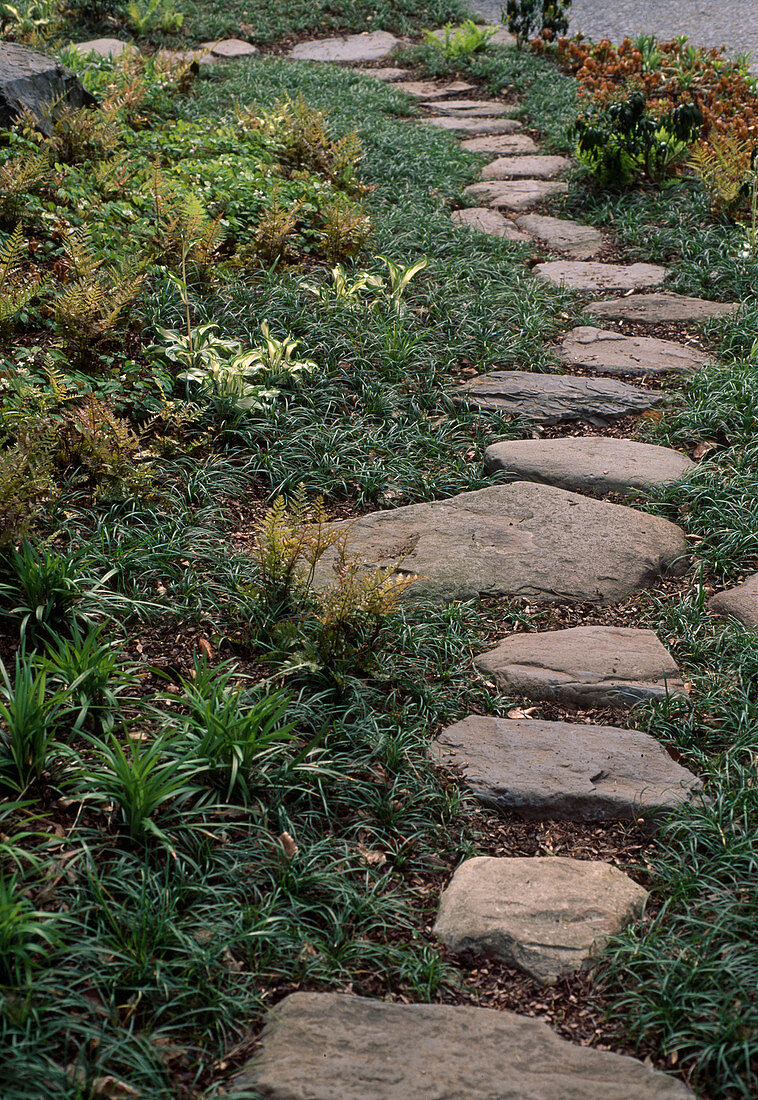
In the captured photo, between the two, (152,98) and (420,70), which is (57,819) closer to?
(152,98)

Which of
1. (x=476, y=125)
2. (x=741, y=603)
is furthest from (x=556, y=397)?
(x=476, y=125)

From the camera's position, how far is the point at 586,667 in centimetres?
264

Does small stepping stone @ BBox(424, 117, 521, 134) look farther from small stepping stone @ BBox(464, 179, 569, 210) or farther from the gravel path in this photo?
the gravel path

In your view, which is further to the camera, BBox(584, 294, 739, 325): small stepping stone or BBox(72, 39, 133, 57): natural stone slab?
BBox(72, 39, 133, 57): natural stone slab

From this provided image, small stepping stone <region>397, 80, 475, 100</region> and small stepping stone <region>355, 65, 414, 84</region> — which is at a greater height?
small stepping stone <region>355, 65, 414, 84</region>

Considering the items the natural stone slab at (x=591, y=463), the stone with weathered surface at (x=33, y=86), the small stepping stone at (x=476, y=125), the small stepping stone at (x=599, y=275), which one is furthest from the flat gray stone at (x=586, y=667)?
the small stepping stone at (x=476, y=125)

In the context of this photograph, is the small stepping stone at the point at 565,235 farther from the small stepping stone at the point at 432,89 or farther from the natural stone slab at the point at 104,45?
the natural stone slab at the point at 104,45

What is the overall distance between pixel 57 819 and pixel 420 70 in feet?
33.1

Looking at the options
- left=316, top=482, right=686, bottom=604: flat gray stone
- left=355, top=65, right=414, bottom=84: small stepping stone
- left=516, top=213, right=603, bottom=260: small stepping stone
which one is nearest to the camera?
left=316, top=482, right=686, bottom=604: flat gray stone

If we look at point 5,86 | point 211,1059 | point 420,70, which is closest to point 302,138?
point 5,86

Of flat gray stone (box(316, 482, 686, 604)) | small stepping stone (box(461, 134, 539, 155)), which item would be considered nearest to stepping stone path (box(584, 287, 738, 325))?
flat gray stone (box(316, 482, 686, 604))

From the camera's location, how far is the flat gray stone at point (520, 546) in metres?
2.98

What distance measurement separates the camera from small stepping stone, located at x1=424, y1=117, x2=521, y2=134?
7828 mm

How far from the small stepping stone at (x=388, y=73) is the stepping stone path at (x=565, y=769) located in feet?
29.7
